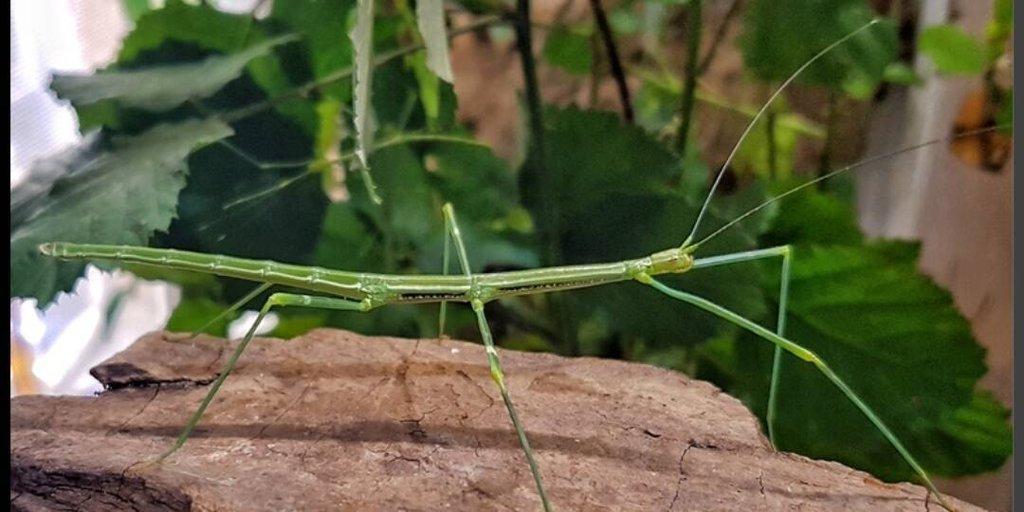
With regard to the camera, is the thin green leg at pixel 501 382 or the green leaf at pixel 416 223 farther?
the green leaf at pixel 416 223

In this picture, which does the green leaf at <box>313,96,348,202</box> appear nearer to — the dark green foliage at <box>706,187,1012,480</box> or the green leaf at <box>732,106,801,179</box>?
the dark green foliage at <box>706,187,1012,480</box>

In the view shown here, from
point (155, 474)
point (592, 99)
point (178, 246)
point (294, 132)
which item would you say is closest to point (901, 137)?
point (592, 99)

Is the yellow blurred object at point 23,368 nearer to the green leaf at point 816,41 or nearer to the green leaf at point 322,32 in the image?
the green leaf at point 322,32

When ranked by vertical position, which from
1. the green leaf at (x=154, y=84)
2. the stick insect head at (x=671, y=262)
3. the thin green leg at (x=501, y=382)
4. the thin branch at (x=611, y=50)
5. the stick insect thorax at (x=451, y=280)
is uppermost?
the thin branch at (x=611, y=50)

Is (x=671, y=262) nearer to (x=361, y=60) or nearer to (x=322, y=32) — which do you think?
(x=361, y=60)

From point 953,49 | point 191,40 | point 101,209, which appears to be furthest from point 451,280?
point 953,49

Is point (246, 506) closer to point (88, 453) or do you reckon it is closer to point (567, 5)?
point (88, 453)

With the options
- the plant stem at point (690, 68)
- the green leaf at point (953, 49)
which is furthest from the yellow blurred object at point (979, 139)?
the plant stem at point (690, 68)
